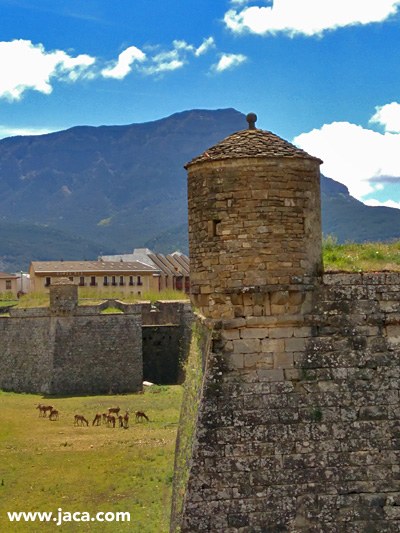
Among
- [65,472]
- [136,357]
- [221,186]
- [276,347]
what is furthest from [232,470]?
[136,357]

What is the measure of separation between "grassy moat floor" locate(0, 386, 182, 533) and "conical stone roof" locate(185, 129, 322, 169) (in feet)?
28.7

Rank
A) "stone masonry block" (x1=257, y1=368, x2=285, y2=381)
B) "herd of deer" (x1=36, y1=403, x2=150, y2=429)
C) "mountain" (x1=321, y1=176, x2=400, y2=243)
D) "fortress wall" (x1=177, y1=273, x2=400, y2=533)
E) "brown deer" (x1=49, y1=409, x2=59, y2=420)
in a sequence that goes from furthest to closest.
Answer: "mountain" (x1=321, y1=176, x2=400, y2=243) < "brown deer" (x1=49, y1=409, x2=59, y2=420) < "herd of deer" (x1=36, y1=403, x2=150, y2=429) < "stone masonry block" (x1=257, y1=368, x2=285, y2=381) < "fortress wall" (x1=177, y1=273, x2=400, y2=533)

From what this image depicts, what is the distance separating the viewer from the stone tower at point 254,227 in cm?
972

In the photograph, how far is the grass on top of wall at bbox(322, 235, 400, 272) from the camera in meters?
10.6

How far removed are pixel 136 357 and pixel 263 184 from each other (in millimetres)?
29593

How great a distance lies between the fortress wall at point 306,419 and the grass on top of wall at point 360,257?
1.68 feet

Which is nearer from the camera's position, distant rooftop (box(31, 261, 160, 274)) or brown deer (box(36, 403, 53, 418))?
brown deer (box(36, 403, 53, 418))

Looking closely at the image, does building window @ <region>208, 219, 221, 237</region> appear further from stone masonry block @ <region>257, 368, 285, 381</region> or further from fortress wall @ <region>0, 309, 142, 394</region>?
fortress wall @ <region>0, 309, 142, 394</region>

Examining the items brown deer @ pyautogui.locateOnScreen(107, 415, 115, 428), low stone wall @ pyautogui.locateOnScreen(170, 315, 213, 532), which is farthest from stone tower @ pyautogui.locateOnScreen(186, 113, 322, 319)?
brown deer @ pyautogui.locateOnScreen(107, 415, 115, 428)

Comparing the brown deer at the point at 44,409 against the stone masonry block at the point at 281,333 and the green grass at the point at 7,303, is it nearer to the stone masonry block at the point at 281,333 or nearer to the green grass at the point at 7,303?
the green grass at the point at 7,303

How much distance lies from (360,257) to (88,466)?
1385 centimetres

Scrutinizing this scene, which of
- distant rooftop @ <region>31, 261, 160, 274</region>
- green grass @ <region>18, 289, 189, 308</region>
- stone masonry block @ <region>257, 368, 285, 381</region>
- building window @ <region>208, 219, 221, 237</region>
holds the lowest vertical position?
stone masonry block @ <region>257, 368, 285, 381</region>

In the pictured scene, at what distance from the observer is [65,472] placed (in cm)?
2158

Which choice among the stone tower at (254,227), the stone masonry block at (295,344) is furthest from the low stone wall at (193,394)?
the stone masonry block at (295,344)
